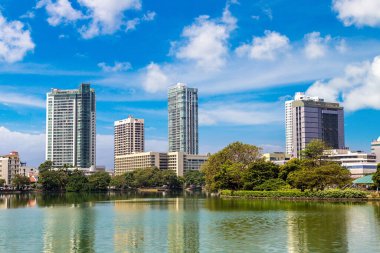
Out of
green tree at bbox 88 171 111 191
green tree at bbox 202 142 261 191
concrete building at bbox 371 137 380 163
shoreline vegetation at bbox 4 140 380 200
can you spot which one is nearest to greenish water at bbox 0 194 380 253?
shoreline vegetation at bbox 4 140 380 200

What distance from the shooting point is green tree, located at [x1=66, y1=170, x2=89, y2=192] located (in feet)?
573

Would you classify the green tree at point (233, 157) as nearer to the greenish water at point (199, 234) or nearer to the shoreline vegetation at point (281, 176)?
the shoreline vegetation at point (281, 176)

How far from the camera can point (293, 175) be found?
91.2 meters

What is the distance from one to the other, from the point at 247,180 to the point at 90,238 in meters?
65.4

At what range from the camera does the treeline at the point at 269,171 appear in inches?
3440

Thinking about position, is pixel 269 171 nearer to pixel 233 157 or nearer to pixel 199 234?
pixel 233 157

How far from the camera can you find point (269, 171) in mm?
99125

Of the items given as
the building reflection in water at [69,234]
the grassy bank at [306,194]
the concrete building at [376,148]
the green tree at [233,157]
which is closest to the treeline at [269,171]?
the green tree at [233,157]

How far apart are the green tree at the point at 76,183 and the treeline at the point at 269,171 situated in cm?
7242

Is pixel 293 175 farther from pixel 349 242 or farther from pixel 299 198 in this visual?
pixel 349 242

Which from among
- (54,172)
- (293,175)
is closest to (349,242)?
(293,175)

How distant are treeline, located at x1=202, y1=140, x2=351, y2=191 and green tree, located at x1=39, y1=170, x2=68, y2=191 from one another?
76204 mm

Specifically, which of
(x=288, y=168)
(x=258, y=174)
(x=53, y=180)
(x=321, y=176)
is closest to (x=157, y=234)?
(x=321, y=176)

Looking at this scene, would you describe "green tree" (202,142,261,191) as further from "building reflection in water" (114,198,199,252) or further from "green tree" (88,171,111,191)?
"green tree" (88,171,111,191)
